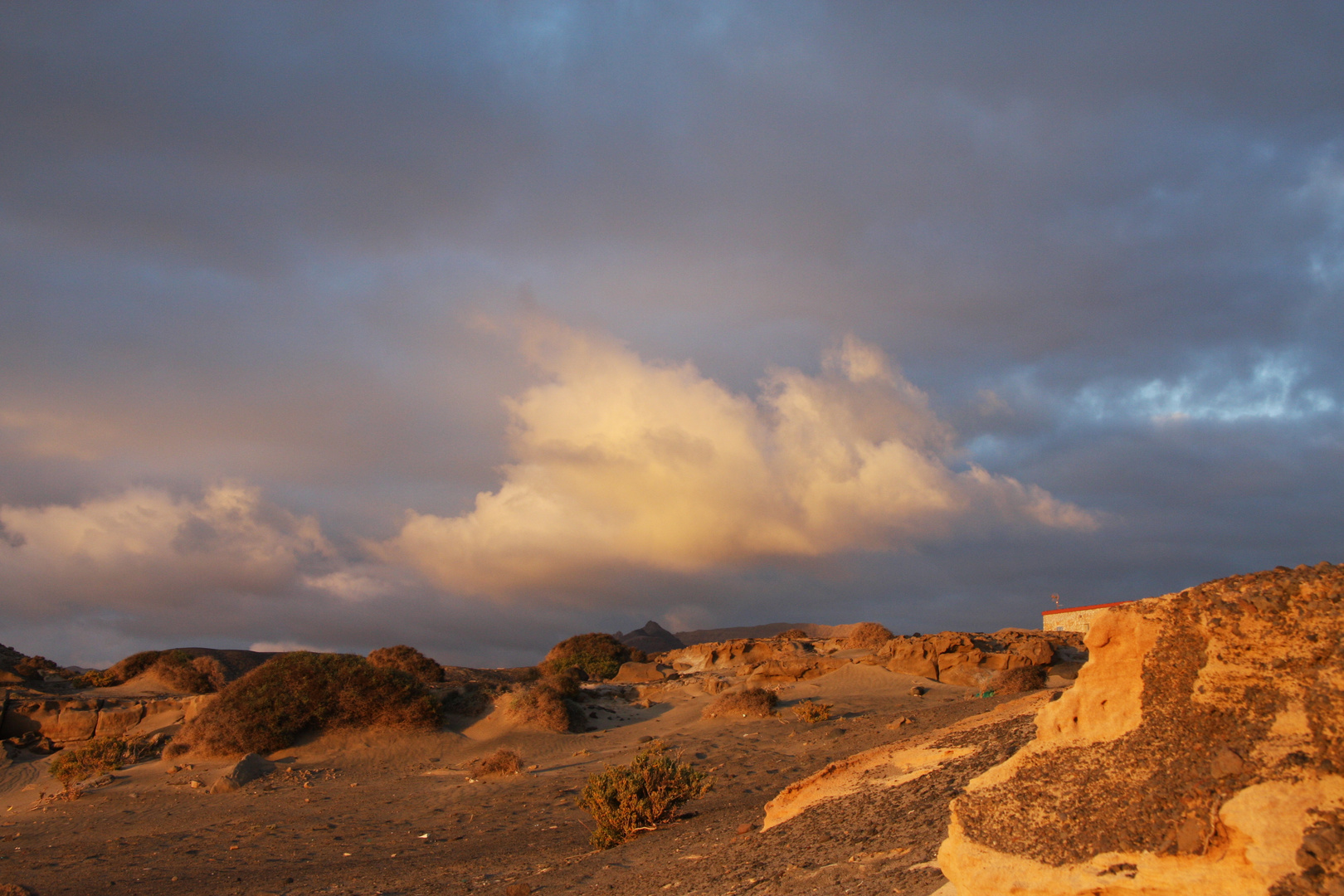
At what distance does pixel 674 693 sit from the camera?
29.6 metres

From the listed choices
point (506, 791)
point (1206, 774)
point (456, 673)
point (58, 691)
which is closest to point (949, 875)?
point (1206, 774)

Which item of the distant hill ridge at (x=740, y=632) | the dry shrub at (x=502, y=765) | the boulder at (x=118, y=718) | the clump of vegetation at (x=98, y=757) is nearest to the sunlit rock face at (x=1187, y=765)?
the dry shrub at (x=502, y=765)

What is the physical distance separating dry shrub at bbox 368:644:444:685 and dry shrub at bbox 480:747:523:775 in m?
14.5

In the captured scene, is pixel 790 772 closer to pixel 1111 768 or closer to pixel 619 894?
pixel 619 894

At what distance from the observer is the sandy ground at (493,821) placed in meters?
8.20

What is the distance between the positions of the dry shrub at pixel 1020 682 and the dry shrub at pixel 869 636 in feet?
36.3

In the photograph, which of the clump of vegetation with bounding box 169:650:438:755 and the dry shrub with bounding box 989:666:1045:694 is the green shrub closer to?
the clump of vegetation with bounding box 169:650:438:755

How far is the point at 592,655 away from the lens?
156 feet

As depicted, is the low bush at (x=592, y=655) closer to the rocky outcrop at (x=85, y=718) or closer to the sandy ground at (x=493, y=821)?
the sandy ground at (x=493, y=821)

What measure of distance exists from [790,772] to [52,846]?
1443 centimetres

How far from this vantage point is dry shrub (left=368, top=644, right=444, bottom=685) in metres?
34.0

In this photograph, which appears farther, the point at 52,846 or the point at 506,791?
the point at 506,791

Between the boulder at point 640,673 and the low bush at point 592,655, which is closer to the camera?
the boulder at point 640,673

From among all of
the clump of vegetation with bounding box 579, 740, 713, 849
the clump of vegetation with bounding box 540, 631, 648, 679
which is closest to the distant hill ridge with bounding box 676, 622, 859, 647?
the clump of vegetation with bounding box 540, 631, 648, 679
